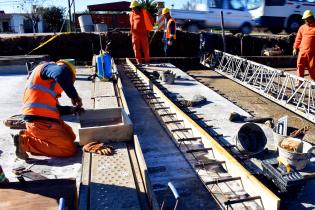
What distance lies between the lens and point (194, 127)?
5543 millimetres

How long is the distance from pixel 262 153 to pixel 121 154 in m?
2.15

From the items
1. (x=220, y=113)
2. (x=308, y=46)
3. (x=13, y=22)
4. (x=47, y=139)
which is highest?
(x=13, y=22)

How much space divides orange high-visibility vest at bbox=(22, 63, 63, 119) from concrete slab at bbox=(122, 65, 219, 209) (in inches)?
60.7

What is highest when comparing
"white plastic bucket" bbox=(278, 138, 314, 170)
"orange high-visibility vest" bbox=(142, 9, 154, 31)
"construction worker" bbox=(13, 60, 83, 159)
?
"orange high-visibility vest" bbox=(142, 9, 154, 31)

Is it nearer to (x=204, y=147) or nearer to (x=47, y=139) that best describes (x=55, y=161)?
(x=47, y=139)

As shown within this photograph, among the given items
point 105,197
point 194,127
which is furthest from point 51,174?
point 194,127

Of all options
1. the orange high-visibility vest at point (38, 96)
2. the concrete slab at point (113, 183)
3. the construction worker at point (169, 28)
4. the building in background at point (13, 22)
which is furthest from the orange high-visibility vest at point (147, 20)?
the building in background at point (13, 22)

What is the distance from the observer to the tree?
2841 cm

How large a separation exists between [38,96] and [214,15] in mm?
13871

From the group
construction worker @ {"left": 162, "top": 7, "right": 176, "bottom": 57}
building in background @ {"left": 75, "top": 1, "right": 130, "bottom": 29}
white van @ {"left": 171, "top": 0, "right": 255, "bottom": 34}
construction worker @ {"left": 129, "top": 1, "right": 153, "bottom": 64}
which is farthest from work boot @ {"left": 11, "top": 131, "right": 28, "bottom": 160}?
building in background @ {"left": 75, "top": 1, "right": 130, "bottom": 29}

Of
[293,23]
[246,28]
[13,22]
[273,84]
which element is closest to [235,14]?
[246,28]

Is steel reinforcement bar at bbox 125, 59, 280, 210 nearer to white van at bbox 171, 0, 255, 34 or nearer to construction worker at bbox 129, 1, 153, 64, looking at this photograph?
construction worker at bbox 129, 1, 153, 64

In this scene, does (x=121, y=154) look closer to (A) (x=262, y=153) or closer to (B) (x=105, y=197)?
(B) (x=105, y=197)

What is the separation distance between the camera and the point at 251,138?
17.0ft
